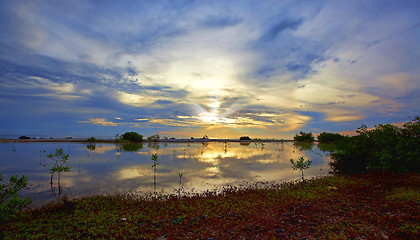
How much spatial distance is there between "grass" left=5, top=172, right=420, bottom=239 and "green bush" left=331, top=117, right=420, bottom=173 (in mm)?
6055

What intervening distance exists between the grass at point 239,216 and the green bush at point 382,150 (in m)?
6.05

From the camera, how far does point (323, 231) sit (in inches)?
328

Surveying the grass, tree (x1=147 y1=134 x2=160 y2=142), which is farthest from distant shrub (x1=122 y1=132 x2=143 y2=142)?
the grass

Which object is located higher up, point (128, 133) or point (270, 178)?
point (128, 133)

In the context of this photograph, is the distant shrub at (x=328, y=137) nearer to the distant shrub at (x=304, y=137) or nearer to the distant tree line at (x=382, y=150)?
the distant shrub at (x=304, y=137)

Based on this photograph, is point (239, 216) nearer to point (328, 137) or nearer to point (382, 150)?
point (382, 150)

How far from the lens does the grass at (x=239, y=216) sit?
27.7ft

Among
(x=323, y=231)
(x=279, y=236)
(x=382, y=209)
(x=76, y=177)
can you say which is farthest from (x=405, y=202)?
(x=76, y=177)

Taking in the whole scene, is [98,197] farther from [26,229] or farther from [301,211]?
[301,211]

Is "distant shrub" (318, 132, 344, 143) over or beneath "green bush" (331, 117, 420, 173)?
over

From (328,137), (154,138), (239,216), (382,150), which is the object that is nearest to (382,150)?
(382,150)

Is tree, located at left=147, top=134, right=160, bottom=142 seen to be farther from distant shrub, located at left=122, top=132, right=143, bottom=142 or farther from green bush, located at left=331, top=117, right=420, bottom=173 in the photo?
green bush, located at left=331, top=117, right=420, bottom=173

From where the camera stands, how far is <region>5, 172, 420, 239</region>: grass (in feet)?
27.7

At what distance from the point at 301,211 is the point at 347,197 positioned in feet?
15.8
